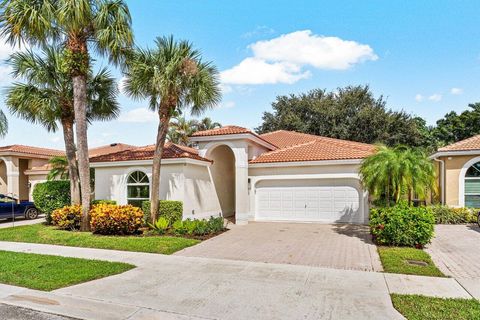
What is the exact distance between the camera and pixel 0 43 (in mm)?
12203

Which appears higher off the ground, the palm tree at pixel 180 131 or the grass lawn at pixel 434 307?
the palm tree at pixel 180 131

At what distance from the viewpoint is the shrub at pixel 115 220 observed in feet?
39.6

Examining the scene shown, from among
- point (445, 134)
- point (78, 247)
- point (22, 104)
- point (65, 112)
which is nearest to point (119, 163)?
point (65, 112)

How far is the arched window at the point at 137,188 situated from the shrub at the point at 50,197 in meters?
3.38

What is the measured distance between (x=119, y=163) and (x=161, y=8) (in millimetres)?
7949

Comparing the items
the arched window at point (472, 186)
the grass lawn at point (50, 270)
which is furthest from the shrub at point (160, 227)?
the arched window at point (472, 186)

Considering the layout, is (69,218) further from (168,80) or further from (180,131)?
(180,131)

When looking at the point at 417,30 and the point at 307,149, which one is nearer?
the point at 417,30

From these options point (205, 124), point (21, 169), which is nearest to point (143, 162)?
point (21, 169)

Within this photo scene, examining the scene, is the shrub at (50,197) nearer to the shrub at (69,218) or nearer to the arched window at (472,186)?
the shrub at (69,218)

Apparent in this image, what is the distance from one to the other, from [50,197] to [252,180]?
10.5 meters

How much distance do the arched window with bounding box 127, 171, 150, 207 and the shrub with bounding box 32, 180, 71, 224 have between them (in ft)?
11.1

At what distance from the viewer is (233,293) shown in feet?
19.8

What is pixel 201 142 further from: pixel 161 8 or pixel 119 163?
pixel 161 8
